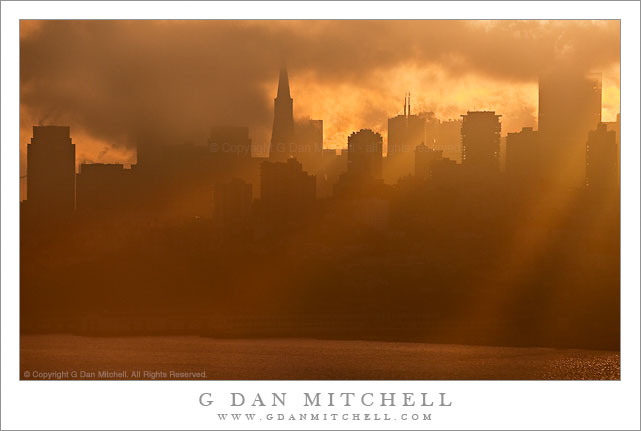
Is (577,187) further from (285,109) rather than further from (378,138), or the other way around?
(285,109)

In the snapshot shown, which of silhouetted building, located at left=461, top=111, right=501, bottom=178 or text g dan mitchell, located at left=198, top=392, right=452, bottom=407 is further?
silhouetted building, located at left=461, top=111, right=501, bottom=178

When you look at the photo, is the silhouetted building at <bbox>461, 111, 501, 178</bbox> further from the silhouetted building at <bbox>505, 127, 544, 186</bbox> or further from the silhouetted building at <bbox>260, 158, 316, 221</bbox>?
the silhouetted building at <bbox>260, 158, 316, 221</bbox>

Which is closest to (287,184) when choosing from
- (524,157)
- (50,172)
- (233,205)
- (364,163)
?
(233,205)

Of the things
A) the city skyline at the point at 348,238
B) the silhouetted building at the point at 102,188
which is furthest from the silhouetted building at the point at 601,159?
the silhouetted building at the point at 102,188

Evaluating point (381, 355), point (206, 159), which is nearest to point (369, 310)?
point (381, 355)

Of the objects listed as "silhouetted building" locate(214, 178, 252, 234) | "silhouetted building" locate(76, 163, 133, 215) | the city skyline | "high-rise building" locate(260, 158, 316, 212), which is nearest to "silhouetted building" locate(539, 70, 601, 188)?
the city skyline

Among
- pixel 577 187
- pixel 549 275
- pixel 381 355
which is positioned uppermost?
pixel 577 187
